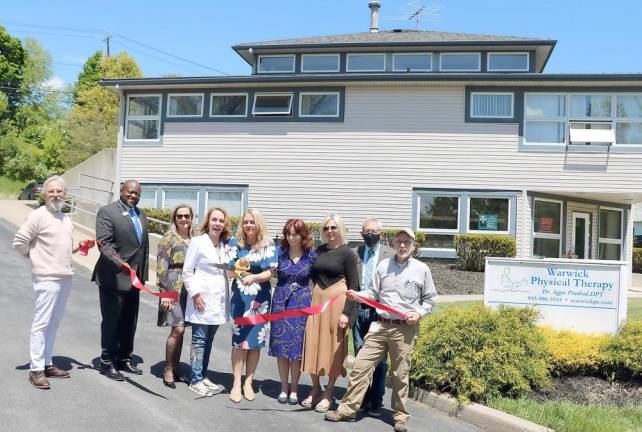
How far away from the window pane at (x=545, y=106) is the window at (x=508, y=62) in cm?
310

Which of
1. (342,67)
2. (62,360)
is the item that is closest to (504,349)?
(62,360)

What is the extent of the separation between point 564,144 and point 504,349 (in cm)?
1266

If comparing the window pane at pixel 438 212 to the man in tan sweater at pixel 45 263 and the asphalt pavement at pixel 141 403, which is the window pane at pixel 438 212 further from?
the man in tan sweater at pixel 45 263

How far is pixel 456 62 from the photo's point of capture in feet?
67.2

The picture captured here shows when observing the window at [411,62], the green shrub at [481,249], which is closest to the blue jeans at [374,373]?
the green shrub at [481,249]

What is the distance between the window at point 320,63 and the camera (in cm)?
2120

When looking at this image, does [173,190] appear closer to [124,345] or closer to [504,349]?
[124,345]

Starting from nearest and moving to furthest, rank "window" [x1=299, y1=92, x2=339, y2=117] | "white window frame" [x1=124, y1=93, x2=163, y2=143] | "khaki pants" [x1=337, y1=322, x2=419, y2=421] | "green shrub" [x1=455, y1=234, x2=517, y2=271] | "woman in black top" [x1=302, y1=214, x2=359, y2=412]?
"khaki pants" [x1=337, y1=322, x2=419, y2=421], "woman in black top" [x1=302, y1=214, x2=359, y2=412], "green shrub" [x1=455, y1=234, x2=517, y2=271], "window" [x1=299, y1=92, x2=339, y2=117], "white window frame" [x1=124, y1=93, x2=163, y2=143]

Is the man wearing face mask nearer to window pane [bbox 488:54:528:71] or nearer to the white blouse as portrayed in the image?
the white blouse

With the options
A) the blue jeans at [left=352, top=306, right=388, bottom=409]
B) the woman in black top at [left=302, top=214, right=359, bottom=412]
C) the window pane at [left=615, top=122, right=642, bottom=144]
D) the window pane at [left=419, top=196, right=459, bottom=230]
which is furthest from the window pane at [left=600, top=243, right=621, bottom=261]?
the woman in black top at [left=302, top=214, right=359, bottom=412]

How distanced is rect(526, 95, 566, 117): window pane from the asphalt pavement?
12920 millimetres

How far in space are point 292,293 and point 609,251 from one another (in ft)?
57.3

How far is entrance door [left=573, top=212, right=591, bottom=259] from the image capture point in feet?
61.7

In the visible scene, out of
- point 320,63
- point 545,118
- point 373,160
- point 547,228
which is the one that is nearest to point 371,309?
point 373,160
